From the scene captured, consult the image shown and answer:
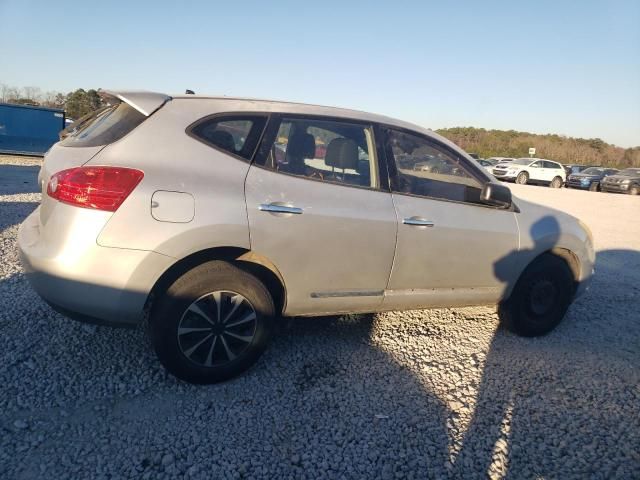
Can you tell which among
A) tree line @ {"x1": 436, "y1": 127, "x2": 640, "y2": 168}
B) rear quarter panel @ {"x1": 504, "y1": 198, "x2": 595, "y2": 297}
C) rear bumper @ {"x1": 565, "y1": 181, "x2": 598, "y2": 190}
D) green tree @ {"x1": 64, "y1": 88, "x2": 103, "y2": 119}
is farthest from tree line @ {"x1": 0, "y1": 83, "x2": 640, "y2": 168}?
rear quarter panel @ {"x1": 504, "y1": 198, "x2": 595, "y2": 297}

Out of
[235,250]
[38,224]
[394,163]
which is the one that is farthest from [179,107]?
[394,163]

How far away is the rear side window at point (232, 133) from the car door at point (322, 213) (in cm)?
8

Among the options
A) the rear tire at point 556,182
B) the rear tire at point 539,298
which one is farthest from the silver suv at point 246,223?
the rear tire at point 556,182

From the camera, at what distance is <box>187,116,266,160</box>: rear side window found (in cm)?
272

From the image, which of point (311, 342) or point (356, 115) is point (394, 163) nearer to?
point (356, 115)

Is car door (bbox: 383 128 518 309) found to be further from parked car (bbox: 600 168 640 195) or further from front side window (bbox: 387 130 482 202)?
parked car (bbox: 600 168 640 195)

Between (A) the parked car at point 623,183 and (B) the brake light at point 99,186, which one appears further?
(A) the parked car at point 623,183

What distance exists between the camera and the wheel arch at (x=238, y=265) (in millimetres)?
2643

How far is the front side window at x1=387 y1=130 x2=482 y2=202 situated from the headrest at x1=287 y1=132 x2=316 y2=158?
61 cm

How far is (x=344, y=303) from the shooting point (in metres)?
3.16

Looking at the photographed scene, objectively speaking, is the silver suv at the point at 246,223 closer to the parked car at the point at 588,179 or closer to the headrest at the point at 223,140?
the headrest at the point at 223,140

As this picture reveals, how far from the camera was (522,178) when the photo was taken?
1067 inches

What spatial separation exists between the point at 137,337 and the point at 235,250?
1.21 meters

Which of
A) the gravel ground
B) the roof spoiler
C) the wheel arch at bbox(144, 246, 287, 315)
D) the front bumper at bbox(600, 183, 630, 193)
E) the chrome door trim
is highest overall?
the roof spoiler
